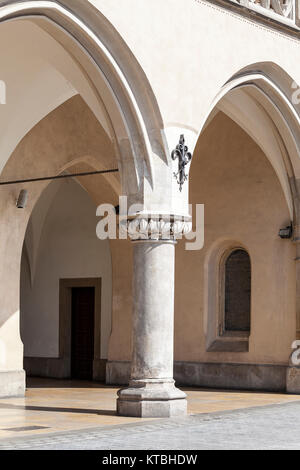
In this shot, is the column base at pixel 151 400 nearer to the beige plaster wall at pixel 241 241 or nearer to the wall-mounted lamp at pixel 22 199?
the wall-mounted lamp at pixel 22 199

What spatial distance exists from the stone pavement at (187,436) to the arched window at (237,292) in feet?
17.5

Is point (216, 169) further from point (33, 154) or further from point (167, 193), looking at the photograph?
point (167, 193)

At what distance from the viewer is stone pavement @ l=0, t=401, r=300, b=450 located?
8898 mm

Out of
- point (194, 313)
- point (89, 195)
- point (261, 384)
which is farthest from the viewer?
point (89, 195)

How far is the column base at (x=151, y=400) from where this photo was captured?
11336 millimetres

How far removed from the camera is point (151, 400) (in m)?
11.4

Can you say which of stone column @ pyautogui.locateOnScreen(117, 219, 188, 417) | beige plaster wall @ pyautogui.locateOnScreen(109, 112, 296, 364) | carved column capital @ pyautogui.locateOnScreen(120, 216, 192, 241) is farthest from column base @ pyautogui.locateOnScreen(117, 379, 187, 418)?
beige plaster wall @ pyautogui.locateOnScreen(109, 112, 296, 364)

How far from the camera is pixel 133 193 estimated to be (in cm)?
1167

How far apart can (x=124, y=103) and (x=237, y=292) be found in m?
6.38

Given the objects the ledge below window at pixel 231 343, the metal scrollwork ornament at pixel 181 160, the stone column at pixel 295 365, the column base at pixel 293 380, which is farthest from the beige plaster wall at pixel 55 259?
the metal scrollwork ornament at pixel 181 160

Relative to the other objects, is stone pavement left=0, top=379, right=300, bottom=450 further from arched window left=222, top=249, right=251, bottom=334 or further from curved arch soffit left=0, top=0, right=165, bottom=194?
curved arch soffit left=0, top=0, right=165, bottom=194

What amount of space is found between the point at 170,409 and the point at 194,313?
235 inches

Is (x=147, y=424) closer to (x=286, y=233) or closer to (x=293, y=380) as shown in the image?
(x=293, y=380)
